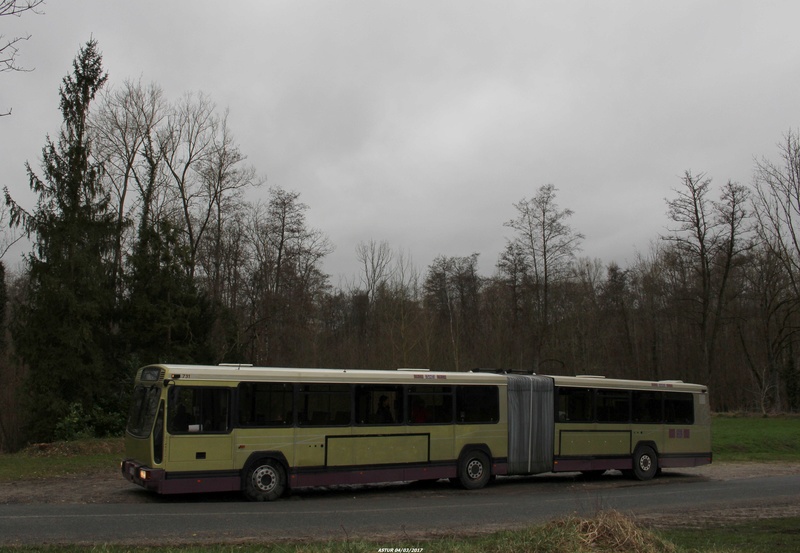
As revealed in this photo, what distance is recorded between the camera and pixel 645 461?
814 inches

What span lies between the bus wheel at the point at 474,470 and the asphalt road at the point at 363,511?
0.28 metres

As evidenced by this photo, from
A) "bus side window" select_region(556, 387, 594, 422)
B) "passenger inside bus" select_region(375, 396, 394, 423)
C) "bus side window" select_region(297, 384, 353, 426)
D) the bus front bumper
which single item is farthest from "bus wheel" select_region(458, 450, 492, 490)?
the bus front bumper

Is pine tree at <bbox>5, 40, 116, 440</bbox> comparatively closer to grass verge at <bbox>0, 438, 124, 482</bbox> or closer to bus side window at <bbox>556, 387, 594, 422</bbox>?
grass verge at <bbox>0, 438, 124, 482</bbox>

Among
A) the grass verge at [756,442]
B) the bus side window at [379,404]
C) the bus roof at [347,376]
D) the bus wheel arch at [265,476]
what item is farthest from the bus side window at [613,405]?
the bus wheel arch at [265,476]

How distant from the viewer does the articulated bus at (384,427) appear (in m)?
14.3

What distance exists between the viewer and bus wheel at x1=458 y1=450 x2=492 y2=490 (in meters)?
17.4

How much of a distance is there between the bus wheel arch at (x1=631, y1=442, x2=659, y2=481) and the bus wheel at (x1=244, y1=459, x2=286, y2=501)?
1080cm

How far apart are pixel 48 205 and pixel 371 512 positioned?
20.6 metres

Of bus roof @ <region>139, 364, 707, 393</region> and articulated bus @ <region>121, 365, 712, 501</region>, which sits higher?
bus roof @ <region>139, 364, 707, 393</region>

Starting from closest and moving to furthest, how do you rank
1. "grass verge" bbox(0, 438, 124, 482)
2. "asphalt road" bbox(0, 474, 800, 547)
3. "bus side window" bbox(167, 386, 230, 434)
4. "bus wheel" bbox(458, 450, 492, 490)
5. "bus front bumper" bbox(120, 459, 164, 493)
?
"asphalt road" bbox(0, 474, 800, 547), "bus front bumper" bbox(120, 459, 164, 493), "bus side window" bbox(167, 386, 230, 434), "bus wheel" bbox(458, 450, 492, 490), "grass verge" bbox(0, 438, 124, 482)

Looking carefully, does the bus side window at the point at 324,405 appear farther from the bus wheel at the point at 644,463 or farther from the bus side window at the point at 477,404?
the bus wheel at the point at 644,463

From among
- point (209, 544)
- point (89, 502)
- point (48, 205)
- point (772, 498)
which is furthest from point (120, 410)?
point (772, 498)

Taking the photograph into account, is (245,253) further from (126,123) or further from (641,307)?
(641,307)


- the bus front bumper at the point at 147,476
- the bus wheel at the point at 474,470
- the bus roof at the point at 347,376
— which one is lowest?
the bus wheel at the point at 474,470
